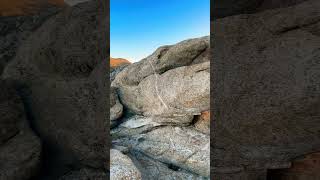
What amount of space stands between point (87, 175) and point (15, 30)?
0.87 m

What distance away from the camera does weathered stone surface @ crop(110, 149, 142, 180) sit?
4.50 m

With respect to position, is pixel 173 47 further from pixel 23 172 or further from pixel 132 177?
pixel 23 172

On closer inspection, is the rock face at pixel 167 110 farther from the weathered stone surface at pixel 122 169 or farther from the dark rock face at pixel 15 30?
the dark rock face at pixel 15 30

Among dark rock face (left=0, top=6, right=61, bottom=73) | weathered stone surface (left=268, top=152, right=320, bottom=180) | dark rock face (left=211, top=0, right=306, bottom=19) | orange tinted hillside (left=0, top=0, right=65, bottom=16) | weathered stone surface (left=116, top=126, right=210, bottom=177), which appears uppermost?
orange tinted hillside (left=0, top=0, right=65, bottom=16)

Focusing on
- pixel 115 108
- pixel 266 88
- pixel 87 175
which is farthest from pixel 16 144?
pixel 115 108

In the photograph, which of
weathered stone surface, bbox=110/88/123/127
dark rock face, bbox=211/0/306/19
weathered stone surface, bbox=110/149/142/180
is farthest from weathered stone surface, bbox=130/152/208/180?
dark rock face, bbox=211/0/306/19

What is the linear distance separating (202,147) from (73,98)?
17.7 feet

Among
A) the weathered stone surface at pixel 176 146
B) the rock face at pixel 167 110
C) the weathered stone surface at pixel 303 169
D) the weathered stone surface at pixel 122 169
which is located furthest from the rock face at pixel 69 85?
the weathered stone surface at pixel 176 146

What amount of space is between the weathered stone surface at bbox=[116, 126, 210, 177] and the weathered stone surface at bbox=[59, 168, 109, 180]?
4473 millimetres

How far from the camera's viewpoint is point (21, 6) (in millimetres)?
1578

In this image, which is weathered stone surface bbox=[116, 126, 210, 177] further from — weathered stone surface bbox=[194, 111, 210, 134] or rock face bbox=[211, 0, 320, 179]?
rock face bbox=[211, 0, 320, 179]

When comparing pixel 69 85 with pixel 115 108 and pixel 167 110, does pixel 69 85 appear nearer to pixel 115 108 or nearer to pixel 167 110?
pixel 167 110

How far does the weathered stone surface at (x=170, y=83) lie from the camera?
729 cm

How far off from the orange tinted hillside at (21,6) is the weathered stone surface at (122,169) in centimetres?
321
